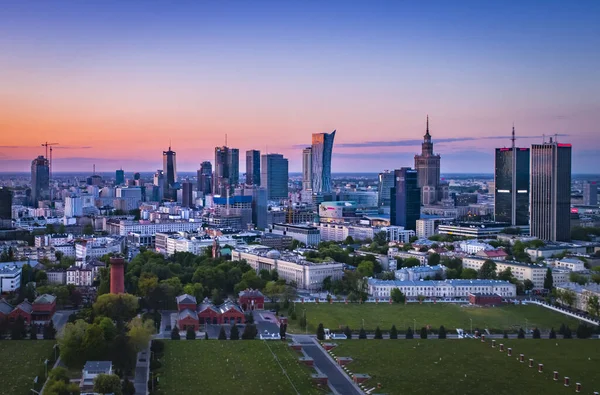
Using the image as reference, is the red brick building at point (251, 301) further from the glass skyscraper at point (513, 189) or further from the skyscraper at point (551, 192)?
the glass skyscraper at point (513, 189)

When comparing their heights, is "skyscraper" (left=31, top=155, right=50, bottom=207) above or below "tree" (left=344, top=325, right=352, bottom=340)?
above

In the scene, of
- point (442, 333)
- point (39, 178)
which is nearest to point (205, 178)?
point (39, 178)

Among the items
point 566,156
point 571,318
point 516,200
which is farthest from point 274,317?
point 516,200

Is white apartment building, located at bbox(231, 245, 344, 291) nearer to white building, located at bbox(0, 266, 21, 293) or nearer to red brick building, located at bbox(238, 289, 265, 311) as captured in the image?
red brick building, located at bbox(238, 289, 265, 311)

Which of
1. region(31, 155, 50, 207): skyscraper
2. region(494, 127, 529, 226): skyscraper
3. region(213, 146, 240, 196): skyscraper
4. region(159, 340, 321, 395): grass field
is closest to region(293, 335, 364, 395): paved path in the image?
region(159, 340, 321, 395): grass field

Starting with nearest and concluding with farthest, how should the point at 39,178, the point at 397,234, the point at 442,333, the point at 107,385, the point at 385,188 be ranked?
1. the point at 107,385
2. the point at 442,333
3. the point at 397,234
4. the point at 39,178
5. the point at 385,188

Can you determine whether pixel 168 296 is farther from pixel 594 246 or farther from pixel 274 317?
pixel 594 246

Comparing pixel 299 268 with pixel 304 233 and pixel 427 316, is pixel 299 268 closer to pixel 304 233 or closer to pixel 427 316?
pixel 427 316
